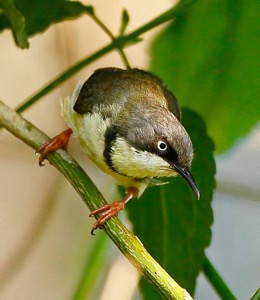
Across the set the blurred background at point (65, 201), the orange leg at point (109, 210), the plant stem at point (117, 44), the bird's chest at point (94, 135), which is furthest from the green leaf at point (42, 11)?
the blurred background at point (65, 201)

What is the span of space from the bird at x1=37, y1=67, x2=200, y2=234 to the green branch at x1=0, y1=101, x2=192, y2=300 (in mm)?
31

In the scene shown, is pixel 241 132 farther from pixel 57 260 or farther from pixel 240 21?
pixel 57 260

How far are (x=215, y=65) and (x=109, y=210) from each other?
1.40 feet

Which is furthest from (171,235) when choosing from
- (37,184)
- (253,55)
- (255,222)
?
(37,184)

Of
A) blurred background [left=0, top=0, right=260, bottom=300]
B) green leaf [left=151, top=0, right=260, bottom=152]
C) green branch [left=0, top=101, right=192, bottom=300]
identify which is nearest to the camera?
green branch [left=0, top=101, right=192, bottom=300]

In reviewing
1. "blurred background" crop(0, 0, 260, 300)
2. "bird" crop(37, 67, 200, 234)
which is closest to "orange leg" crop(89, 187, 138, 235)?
"bird" crop(37, 67, 200, 234)

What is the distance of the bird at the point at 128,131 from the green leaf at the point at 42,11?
12cm

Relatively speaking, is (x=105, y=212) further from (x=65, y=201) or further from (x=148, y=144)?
(x=65, y=201)

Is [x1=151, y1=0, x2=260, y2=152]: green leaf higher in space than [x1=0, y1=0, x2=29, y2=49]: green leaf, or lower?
lower

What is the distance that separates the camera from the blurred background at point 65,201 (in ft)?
5.27

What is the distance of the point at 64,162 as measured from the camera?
0.97 m

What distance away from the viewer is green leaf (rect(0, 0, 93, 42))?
113 cm

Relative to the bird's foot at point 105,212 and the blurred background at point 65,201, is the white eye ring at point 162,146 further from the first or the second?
the blurred background at point 65,201

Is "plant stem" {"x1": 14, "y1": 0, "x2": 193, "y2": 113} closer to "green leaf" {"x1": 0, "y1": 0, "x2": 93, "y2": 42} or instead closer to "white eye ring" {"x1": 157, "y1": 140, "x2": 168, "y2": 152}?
"green leaf" {"x1": 0, "y1": 0, "x2": 93, "y2": 42}
